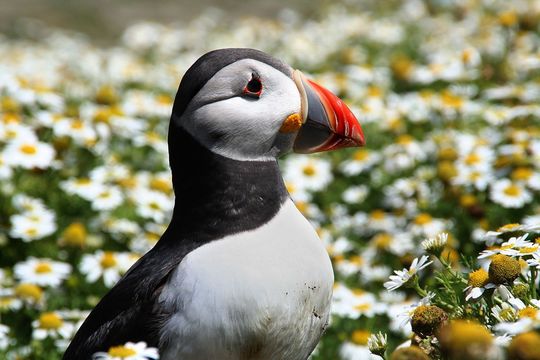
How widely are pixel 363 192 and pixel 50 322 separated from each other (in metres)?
2.42

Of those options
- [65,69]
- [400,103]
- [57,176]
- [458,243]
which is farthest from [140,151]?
[65,69]

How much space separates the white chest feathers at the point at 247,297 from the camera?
8.02 feet

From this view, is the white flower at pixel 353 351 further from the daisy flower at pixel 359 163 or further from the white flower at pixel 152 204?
the daisy flower at pixel 359 163

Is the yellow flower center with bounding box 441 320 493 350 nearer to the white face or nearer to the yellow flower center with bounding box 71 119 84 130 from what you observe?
the white face

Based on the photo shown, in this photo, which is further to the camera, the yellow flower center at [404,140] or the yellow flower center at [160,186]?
the yellow flower center at [404,140]

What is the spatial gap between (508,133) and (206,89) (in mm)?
3225

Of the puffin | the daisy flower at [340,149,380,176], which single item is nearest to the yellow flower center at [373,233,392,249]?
the daisy flower at [340,149,380,176]

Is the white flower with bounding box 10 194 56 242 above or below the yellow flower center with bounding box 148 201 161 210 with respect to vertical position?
above

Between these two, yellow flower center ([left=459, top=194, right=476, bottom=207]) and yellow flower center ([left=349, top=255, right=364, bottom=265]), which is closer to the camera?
yellow flower center ([left=349, top=255, right=364, bottom=265])

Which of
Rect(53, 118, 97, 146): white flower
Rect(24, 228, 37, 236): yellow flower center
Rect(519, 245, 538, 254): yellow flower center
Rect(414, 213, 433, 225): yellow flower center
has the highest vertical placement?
Rect(519, 245, 538, 254): yellow flower center

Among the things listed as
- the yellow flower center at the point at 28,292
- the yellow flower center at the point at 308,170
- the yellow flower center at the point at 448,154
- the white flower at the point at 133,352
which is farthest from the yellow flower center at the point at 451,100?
the white flower at the point at 133,352

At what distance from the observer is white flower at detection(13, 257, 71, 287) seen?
168 inches

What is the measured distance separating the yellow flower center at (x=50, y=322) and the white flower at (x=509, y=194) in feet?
7.86

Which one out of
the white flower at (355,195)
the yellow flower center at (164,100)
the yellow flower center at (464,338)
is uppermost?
the yellow flower center at (464,338)
